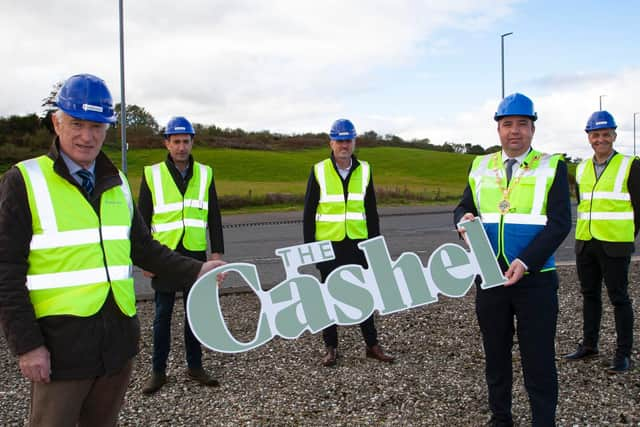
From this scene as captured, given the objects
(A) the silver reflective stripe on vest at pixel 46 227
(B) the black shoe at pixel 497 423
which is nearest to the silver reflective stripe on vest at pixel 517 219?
(B) the black shoe at pixel 497 423

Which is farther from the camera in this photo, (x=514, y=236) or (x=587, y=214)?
(x=587, y=214)

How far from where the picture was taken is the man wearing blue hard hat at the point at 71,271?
2.34 meters

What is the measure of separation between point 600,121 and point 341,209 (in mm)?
2640

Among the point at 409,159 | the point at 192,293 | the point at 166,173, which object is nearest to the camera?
the point at 192,293

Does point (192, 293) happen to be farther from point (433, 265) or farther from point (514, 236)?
point (514, 236)

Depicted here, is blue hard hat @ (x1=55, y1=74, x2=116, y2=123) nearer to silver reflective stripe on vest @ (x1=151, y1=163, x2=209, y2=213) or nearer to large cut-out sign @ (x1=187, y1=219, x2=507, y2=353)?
large cut-out sign @ (x1=187, y1=219, x2=507, y2=353)

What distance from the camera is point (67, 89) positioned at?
8.29ft

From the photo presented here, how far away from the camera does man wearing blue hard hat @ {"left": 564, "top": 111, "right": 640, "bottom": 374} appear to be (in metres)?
4.98

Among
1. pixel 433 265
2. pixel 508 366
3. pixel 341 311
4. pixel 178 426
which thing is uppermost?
pixel 433 265

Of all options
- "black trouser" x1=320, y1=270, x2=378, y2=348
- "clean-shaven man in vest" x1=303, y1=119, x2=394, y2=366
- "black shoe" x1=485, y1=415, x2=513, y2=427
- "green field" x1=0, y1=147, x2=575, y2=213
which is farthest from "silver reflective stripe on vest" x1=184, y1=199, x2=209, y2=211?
"green field" x1=0, y1=147, x2=575, y2=213

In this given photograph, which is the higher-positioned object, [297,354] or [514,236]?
[514,236]

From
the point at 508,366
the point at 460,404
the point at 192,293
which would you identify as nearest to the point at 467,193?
the point at 508,366

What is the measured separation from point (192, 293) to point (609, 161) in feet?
13.8

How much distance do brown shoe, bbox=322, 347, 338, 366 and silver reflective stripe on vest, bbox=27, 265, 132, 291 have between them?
2.99 m
